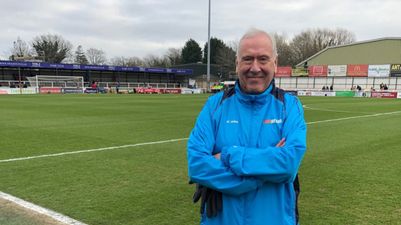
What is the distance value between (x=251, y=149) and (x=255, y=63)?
51 cm

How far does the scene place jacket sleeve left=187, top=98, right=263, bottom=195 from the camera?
6.90ft

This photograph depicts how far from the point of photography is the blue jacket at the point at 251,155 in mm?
2105

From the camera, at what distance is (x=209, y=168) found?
2.15m

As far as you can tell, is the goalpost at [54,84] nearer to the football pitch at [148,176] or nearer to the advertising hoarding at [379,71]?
the football pitch at [148,176]

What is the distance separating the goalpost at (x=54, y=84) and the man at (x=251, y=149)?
47.9m

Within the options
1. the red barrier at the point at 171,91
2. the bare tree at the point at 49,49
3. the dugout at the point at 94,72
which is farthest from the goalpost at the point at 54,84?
the bare tree at the point at 49,49

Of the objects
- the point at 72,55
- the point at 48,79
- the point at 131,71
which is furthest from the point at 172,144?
the point at 72,55

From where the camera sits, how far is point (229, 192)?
2121mm

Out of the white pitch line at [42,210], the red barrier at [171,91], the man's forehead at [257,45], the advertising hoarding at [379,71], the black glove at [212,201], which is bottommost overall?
the red barrier at [171,91]

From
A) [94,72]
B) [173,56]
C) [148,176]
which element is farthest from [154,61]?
[148,176]

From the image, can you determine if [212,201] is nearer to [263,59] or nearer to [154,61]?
[263,59]

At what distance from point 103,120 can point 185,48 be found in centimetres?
9617

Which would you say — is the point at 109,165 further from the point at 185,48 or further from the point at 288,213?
the point at 185,48

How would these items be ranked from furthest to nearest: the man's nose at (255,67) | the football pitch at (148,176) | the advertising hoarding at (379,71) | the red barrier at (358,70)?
the red barrier at (358,70), the advertising hoarding at (379,71), the football pitch at (148,176), the man's nose at (255,67)
